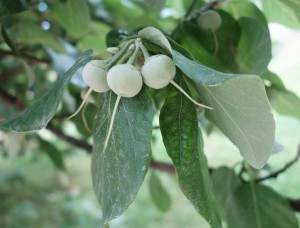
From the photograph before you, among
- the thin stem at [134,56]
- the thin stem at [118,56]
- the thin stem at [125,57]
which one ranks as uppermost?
the thin stem at [134,56]

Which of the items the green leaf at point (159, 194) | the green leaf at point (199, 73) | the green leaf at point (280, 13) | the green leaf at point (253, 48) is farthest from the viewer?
the green leaf at point (159, 194)

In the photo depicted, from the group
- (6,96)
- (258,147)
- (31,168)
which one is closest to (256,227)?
(258,147)

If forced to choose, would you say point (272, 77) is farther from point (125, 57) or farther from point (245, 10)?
point (125, 57)

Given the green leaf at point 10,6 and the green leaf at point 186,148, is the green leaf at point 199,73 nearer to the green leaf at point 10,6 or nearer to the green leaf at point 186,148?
the green leaf at point 186,148

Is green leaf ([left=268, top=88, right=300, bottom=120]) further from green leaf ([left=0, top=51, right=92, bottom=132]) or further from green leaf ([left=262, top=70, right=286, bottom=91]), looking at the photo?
green leaf ([left=0, top=51, right=92, bottom=132])

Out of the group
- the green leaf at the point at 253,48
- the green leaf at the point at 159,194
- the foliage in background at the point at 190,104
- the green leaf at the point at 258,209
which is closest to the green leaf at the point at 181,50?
the foliage in background at the point at 190,104

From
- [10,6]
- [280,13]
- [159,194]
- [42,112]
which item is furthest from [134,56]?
[159,194]
